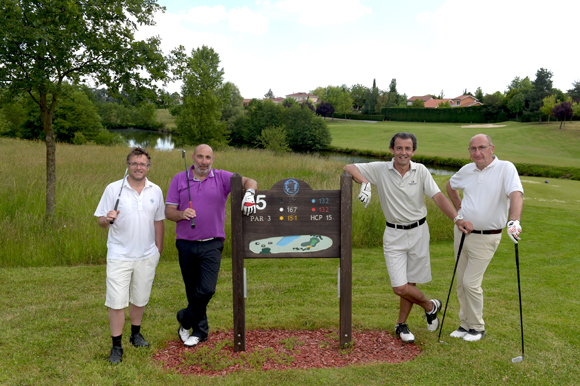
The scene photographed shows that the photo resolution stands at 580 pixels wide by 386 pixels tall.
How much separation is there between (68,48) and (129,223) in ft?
17.9

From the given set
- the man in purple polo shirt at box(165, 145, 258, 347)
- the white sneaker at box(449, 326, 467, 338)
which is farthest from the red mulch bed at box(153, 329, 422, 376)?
the white sneaker at box(449, 326, 467, 338)

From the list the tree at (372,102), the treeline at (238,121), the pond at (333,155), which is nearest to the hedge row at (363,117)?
the tree at (372,102)

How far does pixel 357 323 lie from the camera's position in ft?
15.3

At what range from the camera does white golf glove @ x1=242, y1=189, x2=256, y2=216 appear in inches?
147

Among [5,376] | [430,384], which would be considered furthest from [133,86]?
[430,384]

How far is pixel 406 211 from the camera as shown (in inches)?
158

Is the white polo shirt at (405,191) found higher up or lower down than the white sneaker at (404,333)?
higher up

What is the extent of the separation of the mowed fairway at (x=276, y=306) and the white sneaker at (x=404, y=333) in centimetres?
18

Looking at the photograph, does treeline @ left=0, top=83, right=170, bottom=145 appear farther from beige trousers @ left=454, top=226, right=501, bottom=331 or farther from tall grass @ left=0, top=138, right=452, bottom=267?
beige trousers @ left=454, top=226, right=501, bottom=331

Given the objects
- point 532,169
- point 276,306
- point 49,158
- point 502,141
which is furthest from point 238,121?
point 276,306

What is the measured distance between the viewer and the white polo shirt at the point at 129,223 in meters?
3.56

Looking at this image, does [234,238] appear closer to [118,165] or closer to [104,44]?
[104,44]

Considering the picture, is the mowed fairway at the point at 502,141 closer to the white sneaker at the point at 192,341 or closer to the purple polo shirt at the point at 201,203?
the purple polo shirt at the point at 201,203

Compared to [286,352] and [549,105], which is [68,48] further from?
[549,105]
